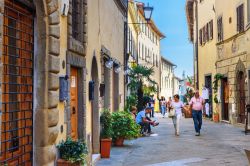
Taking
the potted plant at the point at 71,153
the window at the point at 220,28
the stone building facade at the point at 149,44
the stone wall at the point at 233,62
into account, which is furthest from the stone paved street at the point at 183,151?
the stone building facade at the point at 149,44

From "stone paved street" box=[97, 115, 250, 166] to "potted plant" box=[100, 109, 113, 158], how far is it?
0.81ft

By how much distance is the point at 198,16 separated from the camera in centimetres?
3206

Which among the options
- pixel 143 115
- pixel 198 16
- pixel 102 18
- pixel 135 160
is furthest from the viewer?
pixel 198 16

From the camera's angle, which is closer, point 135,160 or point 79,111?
point 79,111

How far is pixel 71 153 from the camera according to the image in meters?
7.30

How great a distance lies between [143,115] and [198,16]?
55.0 feet

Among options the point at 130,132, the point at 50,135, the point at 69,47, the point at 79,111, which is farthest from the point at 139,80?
the point at 50,135

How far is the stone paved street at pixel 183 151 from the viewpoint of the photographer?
10602mm

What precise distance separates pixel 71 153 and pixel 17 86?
1.72 metres

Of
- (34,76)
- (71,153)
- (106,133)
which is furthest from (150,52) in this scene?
(34,76)

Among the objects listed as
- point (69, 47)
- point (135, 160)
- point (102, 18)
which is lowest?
point (135, 160)

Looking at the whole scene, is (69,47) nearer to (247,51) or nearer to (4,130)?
(4,130)

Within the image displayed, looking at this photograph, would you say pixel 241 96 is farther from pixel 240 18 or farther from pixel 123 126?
pixel 123 126

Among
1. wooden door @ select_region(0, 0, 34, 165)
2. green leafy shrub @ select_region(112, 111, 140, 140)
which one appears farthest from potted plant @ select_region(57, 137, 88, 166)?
green leafy shrub @ select_region(112, 111, 140, 140)
